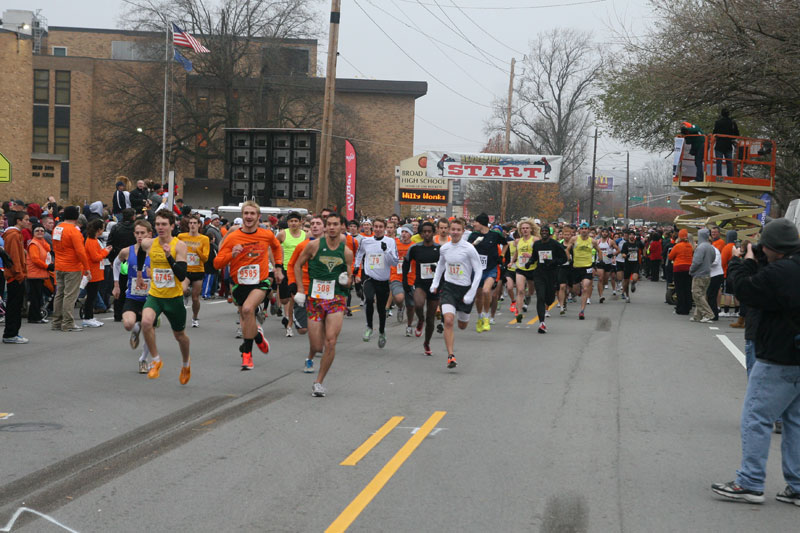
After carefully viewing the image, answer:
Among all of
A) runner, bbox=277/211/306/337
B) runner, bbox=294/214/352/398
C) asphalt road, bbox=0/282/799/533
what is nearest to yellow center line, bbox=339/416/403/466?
asphalt road, bbox=0/282/799/533

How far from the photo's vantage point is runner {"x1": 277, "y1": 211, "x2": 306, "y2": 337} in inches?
581

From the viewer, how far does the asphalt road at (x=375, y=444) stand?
5.61m

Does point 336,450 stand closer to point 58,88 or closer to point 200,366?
point 200,366

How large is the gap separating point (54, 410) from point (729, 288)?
19.5 feet

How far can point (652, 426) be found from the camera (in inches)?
334

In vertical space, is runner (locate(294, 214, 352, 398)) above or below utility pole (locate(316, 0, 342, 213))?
below

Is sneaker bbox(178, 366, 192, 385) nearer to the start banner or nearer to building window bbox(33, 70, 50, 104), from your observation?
the start banner

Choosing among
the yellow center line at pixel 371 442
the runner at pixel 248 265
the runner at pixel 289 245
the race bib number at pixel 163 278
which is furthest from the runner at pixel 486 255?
the yellow center line at pixel 371 442

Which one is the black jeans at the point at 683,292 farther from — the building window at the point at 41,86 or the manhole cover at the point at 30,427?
the building window at the point at 41,86

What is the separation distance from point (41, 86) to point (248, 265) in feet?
198

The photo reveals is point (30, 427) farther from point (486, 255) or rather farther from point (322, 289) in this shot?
point (486, 255)

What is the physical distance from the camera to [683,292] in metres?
21.8

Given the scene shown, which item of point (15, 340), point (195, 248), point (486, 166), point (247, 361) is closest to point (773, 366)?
point (247, 361)

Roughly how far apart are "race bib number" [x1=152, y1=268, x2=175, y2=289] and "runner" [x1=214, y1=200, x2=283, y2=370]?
2.76 ft
